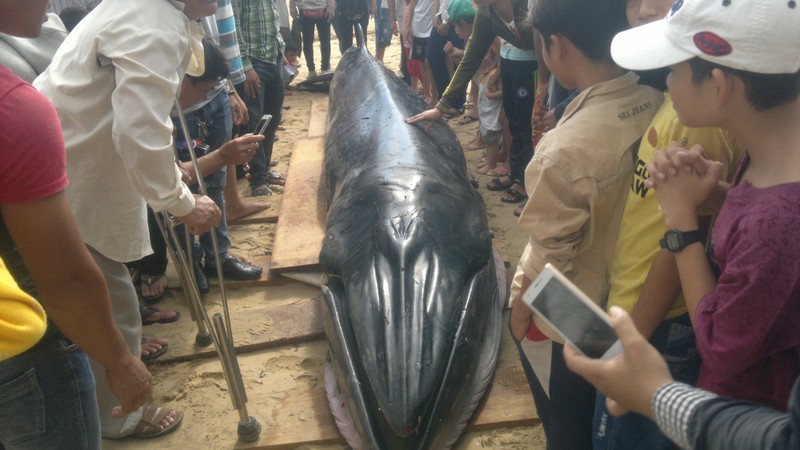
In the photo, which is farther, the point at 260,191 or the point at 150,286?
the point at 260,191

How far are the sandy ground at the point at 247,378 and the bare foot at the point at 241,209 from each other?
0.39m

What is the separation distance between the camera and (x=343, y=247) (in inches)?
128

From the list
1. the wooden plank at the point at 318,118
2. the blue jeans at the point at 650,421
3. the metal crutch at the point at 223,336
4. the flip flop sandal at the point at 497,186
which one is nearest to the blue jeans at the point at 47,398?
the metal crutch at the point at 223,336

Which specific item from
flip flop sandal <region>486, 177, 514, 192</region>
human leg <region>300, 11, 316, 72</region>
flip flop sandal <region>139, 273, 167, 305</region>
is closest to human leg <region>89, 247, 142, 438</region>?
flip flop sandal <region>139, 273, 167, 305</region>

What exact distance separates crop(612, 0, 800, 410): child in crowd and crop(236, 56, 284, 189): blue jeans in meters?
4.31

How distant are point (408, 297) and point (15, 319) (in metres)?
1.69

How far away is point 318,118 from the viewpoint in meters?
7.76

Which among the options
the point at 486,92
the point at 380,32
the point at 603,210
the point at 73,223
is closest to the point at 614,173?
the point at 603,210

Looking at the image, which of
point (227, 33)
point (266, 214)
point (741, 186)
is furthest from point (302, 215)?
point (741, 186)

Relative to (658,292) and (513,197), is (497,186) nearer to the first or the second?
(513,197)

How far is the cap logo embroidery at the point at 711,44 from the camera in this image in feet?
4.40

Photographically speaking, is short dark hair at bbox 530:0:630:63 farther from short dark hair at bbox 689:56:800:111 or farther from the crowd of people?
short dark hair at bbox 689:56:800:111

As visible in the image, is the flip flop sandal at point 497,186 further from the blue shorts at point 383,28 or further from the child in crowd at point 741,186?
the blue shorts at point 383,28

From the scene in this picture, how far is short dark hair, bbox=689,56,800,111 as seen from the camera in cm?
134
